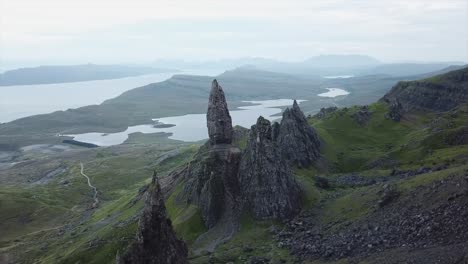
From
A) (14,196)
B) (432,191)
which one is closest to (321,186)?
(432,191)

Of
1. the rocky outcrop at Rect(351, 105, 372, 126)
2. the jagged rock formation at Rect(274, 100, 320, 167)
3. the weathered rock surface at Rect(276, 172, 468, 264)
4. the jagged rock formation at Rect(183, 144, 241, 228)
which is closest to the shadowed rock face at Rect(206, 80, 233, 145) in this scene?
the jagged rock formation at Rect(183, 144, 241, 228)

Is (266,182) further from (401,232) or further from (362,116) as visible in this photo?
(362,116)

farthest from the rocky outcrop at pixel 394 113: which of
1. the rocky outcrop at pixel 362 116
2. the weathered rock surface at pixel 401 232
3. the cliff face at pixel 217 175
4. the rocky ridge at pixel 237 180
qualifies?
the weathered rock surface at pixel 401 232

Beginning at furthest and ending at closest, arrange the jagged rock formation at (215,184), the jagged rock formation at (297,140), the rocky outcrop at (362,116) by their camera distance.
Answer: the rocky outcrop at (362,116) → the jagged rock formation at (297,140) → the jagged rock formation at (215,184)

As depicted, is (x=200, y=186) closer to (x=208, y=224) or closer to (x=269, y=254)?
(x=208, y=224)

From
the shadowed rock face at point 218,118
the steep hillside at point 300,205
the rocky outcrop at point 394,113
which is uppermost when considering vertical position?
the shadowed rock face at point 218,118

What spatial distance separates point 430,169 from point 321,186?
1018 inches

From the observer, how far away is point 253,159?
4134 inches

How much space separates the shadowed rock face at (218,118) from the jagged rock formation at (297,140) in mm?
18903

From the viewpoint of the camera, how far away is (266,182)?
332ft

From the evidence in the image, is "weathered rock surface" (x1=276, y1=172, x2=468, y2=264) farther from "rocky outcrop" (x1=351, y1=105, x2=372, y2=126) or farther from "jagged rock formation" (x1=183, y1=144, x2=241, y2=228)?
"rocky outcrop" (x1=351, y1=105, x2=372, y2=126)

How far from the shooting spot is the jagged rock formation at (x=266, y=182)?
98938 millimetres

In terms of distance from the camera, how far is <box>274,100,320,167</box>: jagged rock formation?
436ft

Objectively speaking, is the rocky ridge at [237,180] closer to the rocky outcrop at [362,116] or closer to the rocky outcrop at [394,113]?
the rocky outcrop at [362,116]
